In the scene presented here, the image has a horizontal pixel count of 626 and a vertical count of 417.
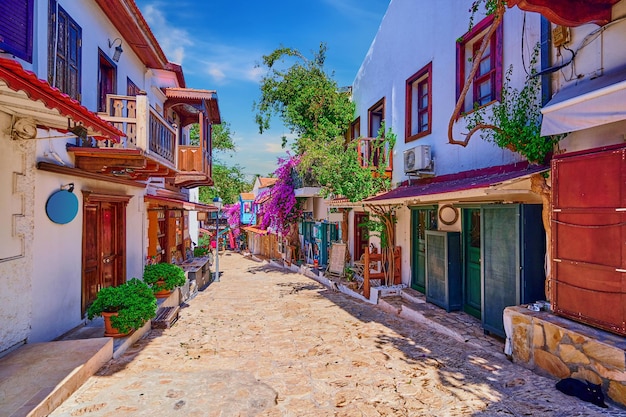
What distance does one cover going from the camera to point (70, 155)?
6.22m

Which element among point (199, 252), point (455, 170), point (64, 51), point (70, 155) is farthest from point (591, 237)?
point (199, 252)

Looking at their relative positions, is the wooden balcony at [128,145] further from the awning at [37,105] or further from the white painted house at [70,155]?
the awning at [37,105]

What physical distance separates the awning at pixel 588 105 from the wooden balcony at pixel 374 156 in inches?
231

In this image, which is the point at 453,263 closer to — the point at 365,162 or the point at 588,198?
the point at 588,198

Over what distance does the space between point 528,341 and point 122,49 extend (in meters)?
10.2

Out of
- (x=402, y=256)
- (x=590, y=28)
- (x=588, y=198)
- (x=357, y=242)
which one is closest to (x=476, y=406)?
(x=588, y=198)

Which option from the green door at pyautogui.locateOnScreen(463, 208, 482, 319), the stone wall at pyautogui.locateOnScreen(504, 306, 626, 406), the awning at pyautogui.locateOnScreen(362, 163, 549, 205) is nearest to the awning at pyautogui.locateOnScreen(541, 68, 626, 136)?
the awning at pyautogui.locateOnScreen(362, 163, 549, 205)

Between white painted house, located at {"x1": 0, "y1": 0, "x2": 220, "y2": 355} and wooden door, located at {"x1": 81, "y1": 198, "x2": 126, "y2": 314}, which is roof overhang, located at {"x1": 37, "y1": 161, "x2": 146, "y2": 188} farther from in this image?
wooden door, located at {"x1": 81, "y1": 198, "x2": 126, "y2": 314}

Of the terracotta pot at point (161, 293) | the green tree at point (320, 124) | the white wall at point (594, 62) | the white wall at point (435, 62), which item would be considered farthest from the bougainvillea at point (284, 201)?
the white wall at point (594, 62)

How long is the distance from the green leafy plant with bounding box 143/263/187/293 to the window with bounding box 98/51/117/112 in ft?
13.0

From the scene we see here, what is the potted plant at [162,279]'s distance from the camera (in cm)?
862

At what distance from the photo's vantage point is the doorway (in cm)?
689

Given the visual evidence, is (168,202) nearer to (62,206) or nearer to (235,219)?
(62,206)

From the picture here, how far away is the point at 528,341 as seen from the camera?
15.9 ft
